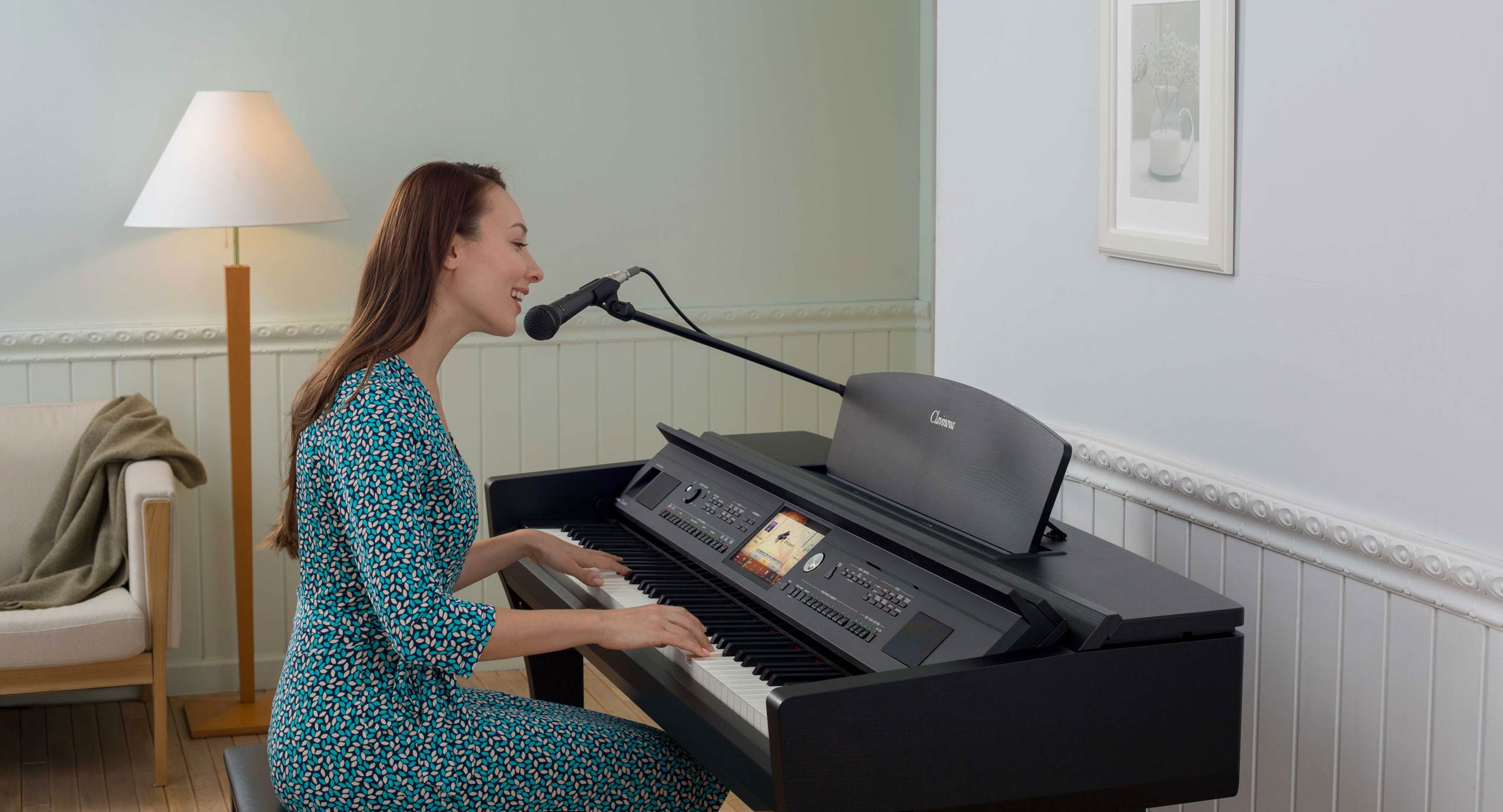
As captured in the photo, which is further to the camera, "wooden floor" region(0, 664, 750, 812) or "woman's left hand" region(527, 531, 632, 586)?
"wooden floor" region(0, 664, 750, 812)

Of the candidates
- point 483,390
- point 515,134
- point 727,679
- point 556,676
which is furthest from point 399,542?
point 515,134

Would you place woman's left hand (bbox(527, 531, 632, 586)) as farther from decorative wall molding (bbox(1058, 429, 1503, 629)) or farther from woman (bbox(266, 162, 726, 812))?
decorative wall molding (bbox(1058, 429, 1503, 629))

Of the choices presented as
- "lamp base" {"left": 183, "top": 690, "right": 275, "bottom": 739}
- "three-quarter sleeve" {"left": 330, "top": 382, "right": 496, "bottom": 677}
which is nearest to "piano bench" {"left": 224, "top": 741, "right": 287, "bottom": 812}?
"three-quarter sleeve" {"left": 330, "top": 382, "right": 496, "bottom": 677}

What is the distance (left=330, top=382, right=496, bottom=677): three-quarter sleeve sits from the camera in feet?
5.98

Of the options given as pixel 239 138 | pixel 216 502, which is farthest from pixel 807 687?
pixel 216 502

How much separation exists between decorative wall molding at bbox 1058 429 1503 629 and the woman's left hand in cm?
81

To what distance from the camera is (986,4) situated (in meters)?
2.67

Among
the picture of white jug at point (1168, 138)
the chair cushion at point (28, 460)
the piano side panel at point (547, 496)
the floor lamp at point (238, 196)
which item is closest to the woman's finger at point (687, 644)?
the piano side panel at point (547, 496)

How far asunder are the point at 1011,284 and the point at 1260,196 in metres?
0.62

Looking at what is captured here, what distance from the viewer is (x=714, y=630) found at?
2.03 m

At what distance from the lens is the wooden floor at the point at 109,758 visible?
3.29 metres

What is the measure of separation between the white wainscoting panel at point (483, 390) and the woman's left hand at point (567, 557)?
1.63 m

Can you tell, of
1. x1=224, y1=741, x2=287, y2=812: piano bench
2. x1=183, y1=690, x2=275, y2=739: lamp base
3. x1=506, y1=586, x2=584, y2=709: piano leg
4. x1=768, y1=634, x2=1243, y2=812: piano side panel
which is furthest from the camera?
x1=183, y1=690, x2=275, y2=739: lamp base

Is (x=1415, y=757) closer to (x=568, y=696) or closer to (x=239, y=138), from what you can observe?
(x=568, y=696)
